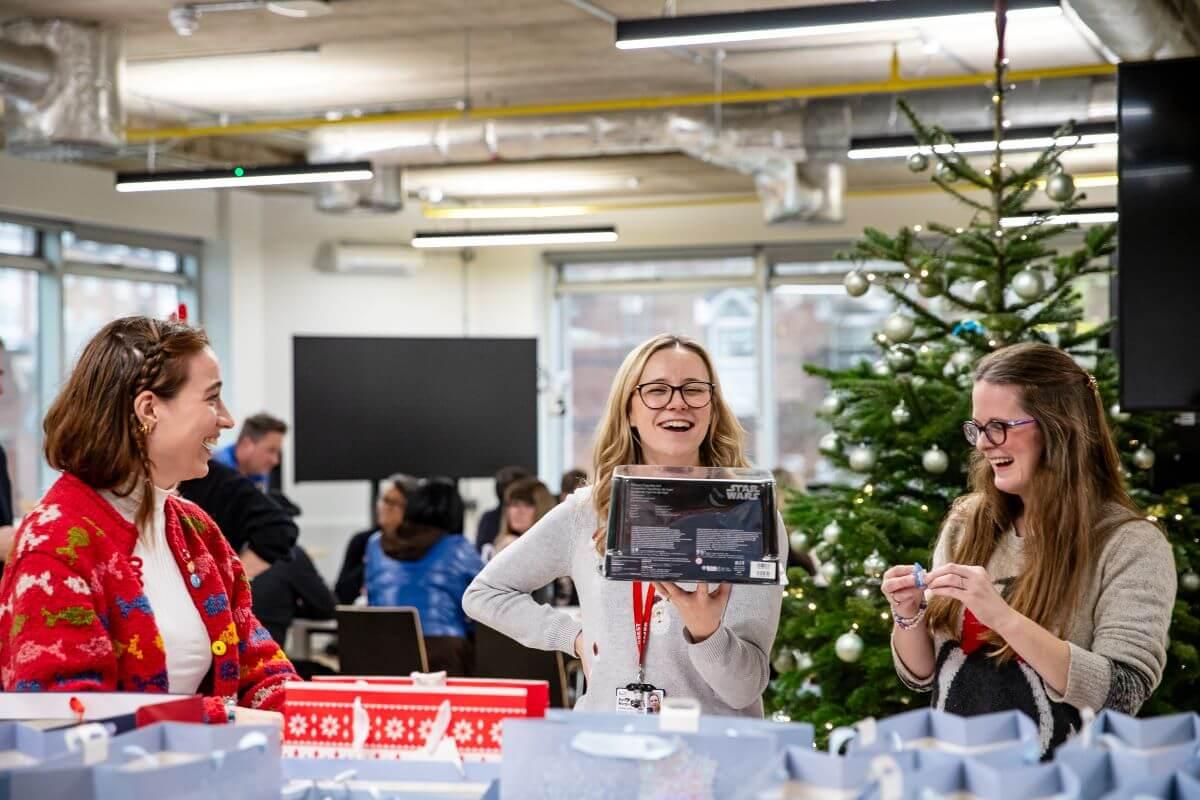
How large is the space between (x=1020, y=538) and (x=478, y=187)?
9806mm

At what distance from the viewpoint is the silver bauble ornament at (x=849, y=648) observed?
393cm

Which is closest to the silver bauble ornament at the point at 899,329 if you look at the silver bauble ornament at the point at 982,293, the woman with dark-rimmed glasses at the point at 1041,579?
the silver bauble ornament at the point at 982,293

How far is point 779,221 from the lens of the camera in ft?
32.6

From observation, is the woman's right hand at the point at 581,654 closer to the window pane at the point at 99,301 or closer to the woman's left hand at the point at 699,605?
the woman's left hand at the point at 699,605

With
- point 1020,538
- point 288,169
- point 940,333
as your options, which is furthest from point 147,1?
point 1020,538

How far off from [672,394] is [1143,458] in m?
2.05

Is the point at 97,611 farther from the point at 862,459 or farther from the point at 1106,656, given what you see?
the point at 862,459

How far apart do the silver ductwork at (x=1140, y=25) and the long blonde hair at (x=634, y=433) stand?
3382 millimetres

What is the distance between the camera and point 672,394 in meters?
2.69

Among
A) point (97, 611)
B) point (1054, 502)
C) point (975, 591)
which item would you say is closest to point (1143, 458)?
point (1054, 502)

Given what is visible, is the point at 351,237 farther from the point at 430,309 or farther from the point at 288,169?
the point at 288,169

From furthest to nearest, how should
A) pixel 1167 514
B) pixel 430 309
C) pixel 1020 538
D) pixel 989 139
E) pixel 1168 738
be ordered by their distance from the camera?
1. pixel 430 309
2. pixel 989 139
3. pixel 1167 514
4. pixel 1020 538
5. pixel 1168 738

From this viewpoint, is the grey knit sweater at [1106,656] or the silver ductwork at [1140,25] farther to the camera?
the silver ductwork at [1140,25]

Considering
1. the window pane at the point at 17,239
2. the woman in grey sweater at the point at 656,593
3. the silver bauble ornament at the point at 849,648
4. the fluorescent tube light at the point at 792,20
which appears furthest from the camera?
the window pane at the point at 17,239
